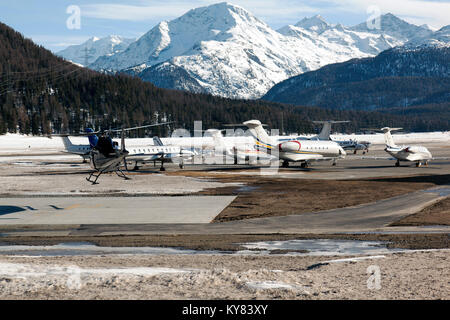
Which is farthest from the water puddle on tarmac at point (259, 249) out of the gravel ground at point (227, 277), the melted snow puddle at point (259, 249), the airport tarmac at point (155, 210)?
the airport tarmac at point (155, 210)

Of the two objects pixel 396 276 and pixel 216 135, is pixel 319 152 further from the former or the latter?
pixel 396 276

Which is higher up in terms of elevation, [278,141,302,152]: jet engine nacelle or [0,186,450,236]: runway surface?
[278,141,302,152]: jet engine nacelle

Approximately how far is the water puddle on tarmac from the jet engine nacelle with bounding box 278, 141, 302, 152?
123 feet

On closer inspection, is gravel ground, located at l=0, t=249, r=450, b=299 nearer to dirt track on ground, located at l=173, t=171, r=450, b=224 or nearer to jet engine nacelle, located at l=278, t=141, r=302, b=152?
dirt track on ground, located at l=173, t=171, r=450, b=224

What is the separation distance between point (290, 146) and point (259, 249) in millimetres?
39335

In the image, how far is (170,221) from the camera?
82.2 ft

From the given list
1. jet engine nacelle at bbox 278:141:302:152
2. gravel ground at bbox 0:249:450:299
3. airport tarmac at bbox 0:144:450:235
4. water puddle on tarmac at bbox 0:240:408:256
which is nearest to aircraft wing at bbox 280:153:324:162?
jet engine nacelle at bbox 278:141:302:152

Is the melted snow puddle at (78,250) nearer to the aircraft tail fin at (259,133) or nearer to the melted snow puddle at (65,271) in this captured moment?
the melted snow puddle at (65,271)

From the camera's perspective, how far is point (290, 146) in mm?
56875

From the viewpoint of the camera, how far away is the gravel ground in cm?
1194

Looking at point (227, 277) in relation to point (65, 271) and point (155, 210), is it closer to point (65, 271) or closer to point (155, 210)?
point (65, 271)

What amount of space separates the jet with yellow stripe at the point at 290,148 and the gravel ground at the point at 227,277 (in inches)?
1597

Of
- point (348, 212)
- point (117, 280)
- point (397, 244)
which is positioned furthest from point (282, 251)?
point (348, 212)

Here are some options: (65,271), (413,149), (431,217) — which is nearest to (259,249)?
(65,271)
